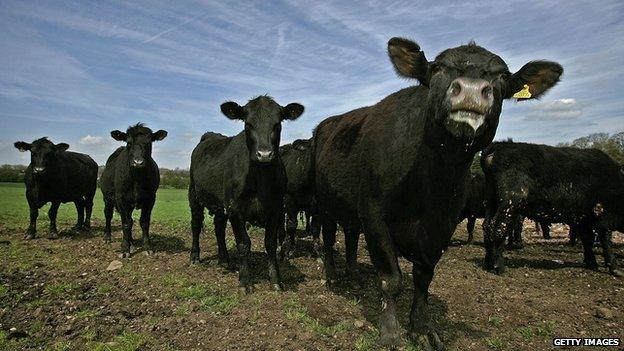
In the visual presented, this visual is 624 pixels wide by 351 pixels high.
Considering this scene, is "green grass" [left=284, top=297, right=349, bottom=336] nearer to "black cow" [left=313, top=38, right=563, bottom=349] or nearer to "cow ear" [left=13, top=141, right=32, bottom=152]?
"black cow" [left=313, top=38, right=563, bottom=349]

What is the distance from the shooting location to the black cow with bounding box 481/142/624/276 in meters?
9.45

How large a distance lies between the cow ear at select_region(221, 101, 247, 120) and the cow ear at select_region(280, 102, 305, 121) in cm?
71

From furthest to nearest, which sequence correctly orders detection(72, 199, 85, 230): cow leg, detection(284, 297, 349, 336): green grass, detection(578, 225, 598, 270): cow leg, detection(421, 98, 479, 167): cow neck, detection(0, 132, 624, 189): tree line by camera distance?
detection(0, 132, 624, 189): tree line → detection(72, 199, 85, 230): cow leg → detection(578, 225, 598, 270): cow leg → detection(284, 297, 349, 336): green grass → detection(421, 98, 479, 167): cow neck

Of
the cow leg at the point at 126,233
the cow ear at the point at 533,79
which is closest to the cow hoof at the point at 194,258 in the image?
the cow leg at the point at 126,233

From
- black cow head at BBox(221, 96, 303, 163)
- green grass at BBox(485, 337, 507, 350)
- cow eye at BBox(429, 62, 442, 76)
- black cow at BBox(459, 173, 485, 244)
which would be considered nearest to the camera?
cow eye at BBox(429, 62, 442, 76)

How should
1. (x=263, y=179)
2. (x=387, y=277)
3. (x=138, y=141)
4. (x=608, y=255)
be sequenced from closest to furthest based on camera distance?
(x=387, y=277) → (x=263, y=179) → (x=608, y=255) → (x=138, y=141)

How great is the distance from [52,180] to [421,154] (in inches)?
506

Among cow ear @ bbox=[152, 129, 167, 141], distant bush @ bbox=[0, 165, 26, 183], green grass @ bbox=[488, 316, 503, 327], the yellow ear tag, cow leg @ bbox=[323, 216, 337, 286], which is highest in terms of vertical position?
distant bush @ bbox=[0, 165, 26, 183]

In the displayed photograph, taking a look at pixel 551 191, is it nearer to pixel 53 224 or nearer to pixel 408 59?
pixel 408 59

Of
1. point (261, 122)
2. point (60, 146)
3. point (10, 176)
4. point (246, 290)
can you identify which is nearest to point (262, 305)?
point (246, 290)

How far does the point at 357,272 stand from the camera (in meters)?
7.94

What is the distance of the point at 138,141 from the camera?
10.6 meters

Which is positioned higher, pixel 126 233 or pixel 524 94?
pixel 524 94

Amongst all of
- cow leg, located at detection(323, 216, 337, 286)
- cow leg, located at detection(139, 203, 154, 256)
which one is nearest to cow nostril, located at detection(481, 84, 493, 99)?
cow leg, located at detection(323, 216, 337, 286)
